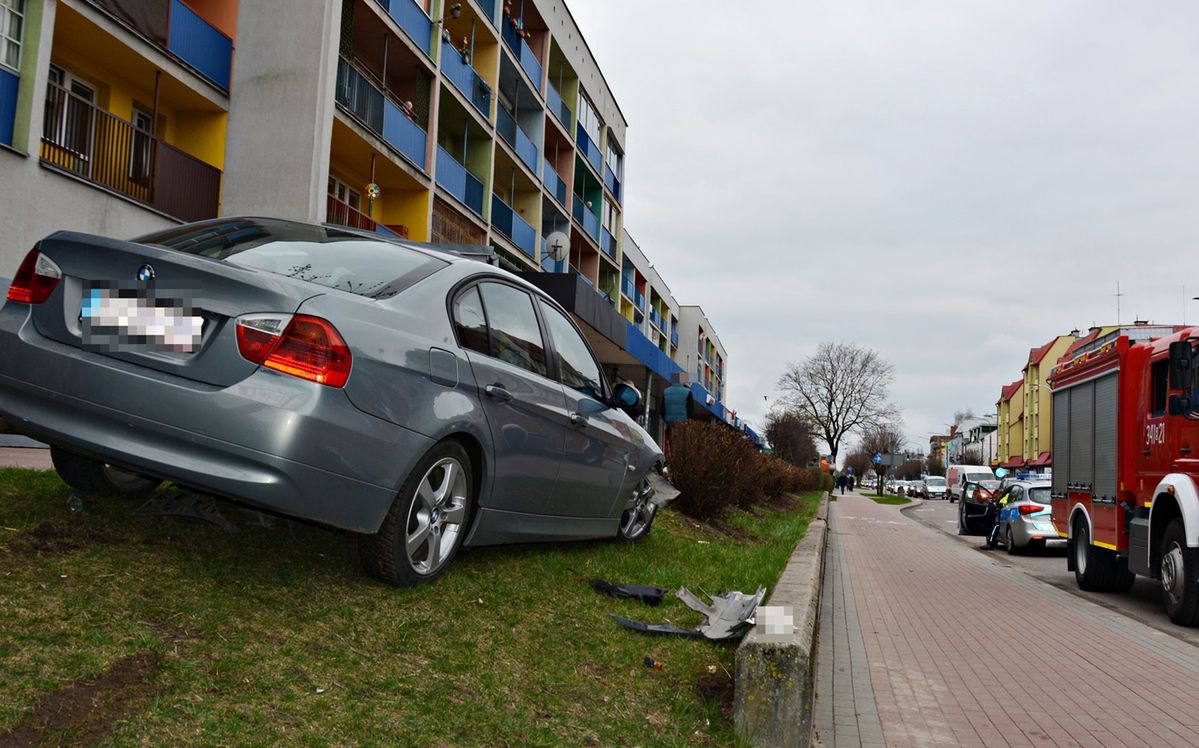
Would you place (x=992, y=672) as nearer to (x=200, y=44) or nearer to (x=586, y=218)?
(x=200, y=44)

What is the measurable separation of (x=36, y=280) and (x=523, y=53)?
27.4 m

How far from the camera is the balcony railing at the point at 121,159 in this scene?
1377 cm

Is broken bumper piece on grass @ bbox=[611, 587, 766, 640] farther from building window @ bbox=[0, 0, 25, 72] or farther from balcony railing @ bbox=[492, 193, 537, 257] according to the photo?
balcony railing @ bbox=[492, 193, 537, 257]

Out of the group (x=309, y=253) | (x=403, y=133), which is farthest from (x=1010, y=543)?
(x=309, y=253)

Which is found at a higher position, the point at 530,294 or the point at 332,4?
the point at 332,4

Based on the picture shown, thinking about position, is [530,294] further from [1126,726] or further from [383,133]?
[383,133]

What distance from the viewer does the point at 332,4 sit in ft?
57.9

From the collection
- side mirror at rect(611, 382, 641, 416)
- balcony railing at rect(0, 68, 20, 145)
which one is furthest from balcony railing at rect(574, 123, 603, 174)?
side mirror at rect(611, 382, 641, 416)

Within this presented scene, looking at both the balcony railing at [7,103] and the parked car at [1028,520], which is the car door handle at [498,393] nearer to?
the balcony railing at [7,103]

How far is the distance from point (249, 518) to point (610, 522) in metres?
2.54

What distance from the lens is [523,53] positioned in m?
29.8

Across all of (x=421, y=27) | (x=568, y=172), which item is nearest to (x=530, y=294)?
(x=421, y=27)

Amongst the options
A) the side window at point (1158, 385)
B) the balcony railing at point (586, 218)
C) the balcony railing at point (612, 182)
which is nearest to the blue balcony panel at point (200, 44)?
the side window at point (1158, 385)

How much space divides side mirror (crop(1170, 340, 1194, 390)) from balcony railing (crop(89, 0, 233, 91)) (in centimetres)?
1387
